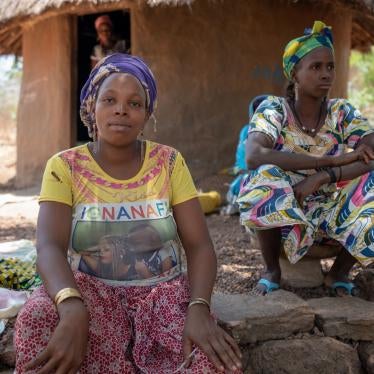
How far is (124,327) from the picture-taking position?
6.42ft

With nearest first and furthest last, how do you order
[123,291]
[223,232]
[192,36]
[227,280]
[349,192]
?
[123,291], [349,192], [227,280], [223,232], [192,36]

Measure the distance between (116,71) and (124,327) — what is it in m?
0.87

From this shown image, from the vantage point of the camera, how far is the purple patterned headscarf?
205cm

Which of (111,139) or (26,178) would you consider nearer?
(111,139)

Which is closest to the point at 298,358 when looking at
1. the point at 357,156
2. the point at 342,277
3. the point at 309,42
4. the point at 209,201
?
the point at 342,277

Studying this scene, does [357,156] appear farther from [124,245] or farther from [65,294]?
[65,294]

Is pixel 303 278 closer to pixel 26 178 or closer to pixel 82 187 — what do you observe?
pixel 82 187

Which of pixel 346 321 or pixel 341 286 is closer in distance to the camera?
pixel 346 321

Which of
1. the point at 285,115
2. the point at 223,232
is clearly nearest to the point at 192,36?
the point at 223,232

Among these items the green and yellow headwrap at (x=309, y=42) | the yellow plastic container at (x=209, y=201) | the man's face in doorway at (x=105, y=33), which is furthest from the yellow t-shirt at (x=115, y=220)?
the man's face in doorway at (x=105, y=33)

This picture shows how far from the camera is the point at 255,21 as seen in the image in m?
6.41

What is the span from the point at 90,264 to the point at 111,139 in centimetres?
44

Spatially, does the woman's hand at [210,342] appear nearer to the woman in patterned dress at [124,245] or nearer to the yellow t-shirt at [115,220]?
the woman in patterned dress at [124,245]

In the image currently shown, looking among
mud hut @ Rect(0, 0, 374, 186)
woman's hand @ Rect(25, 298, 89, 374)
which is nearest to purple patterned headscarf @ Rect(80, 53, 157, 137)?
woman's hand @ Rect(25, 298, 89, 374)
